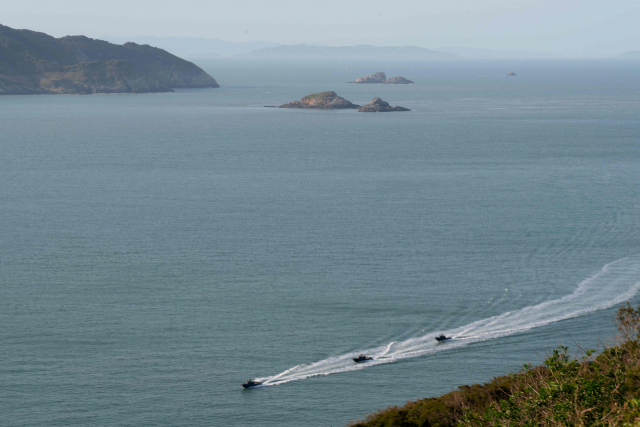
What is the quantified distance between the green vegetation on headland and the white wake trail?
388 inches

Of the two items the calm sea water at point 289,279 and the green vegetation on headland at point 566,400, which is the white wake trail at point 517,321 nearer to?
the calm sea water at point 289,279

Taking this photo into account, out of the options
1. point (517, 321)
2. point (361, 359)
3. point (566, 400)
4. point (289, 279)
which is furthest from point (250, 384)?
point (566, 400)

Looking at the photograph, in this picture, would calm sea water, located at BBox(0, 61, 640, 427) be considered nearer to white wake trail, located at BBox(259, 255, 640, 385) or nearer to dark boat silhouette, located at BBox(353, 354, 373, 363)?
white wake trail, located at BBox(259, 255, 640, 385)

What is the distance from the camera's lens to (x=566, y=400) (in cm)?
2144

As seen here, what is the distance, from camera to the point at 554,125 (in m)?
162

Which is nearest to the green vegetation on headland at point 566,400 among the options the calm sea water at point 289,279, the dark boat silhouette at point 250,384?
the calm sea water at point 289,279

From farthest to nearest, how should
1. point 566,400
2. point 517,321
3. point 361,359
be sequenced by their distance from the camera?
1. point 517,321
2. point 361,359
3. point 566,400

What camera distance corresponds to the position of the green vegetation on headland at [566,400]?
20.8 meters

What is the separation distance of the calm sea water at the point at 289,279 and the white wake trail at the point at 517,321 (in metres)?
0.15

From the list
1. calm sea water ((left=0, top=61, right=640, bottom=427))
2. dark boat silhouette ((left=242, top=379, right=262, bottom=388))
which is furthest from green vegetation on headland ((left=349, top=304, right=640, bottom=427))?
dark boat silhouette ((left=242, top=379, right=262, bottom=388))

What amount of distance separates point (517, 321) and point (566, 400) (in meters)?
28.5

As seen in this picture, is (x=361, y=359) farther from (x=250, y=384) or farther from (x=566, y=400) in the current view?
(x=566, y=400)

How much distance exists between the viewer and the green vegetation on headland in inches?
818

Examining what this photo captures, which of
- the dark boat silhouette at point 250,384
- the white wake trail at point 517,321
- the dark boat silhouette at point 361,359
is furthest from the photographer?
the dark boat silhouette at point 361,359
